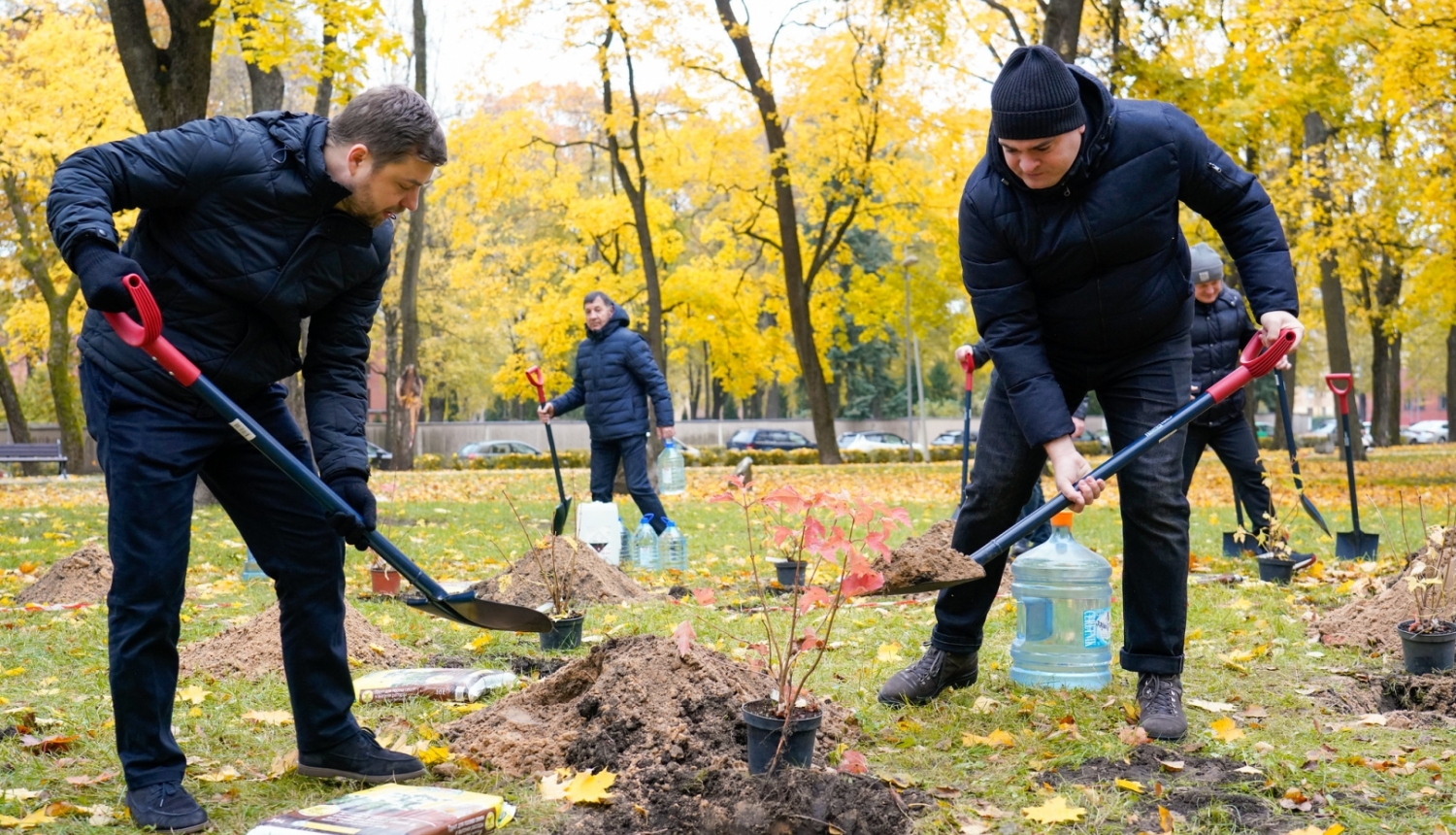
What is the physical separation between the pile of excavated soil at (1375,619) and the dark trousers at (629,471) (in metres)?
4.37

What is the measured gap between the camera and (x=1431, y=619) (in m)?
4.67

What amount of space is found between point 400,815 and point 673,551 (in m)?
5.77

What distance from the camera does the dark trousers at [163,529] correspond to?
3.07m

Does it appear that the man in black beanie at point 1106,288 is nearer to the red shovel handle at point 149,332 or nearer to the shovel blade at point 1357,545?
the red shovel handle at point 149,332

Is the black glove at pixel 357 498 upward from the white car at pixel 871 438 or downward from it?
upward

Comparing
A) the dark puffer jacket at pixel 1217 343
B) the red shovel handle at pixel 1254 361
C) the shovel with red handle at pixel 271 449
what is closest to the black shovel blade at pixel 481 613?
the shovel with red handle at pixel 271 449

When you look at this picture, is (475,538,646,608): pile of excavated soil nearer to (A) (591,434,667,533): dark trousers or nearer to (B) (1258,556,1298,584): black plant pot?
(A) (591,434,667,533): dark trousers

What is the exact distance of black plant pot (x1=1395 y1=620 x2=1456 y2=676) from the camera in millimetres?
4551

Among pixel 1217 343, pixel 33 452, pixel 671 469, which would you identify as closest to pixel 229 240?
pixel 1217 343

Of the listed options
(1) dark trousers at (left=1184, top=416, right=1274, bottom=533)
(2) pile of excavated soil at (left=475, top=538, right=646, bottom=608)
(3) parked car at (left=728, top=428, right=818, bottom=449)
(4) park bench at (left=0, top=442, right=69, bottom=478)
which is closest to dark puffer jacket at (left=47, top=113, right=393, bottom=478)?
(2) pile of excavated soil at (left=475, top=538, right=646, bottom=608)

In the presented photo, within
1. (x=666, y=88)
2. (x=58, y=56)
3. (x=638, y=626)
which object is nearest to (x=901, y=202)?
(x=666, y=88)

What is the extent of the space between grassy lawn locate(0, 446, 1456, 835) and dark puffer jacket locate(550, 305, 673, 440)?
1.23 m

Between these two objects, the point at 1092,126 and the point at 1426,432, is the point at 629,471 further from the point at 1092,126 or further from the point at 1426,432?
the point at 1426,432

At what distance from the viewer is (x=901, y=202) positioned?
23.6m
